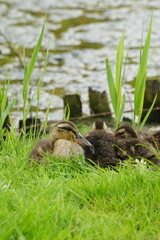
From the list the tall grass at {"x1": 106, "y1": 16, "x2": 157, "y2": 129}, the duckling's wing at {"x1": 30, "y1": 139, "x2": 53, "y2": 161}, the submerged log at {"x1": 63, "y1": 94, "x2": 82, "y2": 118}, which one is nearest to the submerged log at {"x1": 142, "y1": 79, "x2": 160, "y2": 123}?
the submerged log at {"x1": 63, "y1": 94, "x2": 82, "y2": 118}

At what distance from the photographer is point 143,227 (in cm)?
423

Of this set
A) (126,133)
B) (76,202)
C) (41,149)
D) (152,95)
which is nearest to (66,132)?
(41,149)

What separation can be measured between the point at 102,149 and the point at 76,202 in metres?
1.05

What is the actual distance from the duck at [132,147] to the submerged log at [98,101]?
234cm

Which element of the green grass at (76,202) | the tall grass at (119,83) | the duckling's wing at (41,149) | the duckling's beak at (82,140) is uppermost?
the tall grass at (119,83)

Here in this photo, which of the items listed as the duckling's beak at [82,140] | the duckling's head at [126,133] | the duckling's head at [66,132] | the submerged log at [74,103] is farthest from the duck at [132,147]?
the submerged log at [74,103]

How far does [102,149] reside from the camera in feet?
18.2

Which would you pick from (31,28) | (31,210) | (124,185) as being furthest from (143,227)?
(31,28)

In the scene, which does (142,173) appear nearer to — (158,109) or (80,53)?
(158,109)

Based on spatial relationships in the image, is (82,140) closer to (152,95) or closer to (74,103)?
(74,103)

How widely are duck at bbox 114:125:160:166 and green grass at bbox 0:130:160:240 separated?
336mm

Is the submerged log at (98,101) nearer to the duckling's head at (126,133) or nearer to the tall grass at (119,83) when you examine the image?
the tall grass at (119,83)

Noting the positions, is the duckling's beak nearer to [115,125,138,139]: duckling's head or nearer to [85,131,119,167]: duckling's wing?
[85,131,119,167]: duckling's wing

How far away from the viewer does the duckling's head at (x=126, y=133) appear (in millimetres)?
5691
